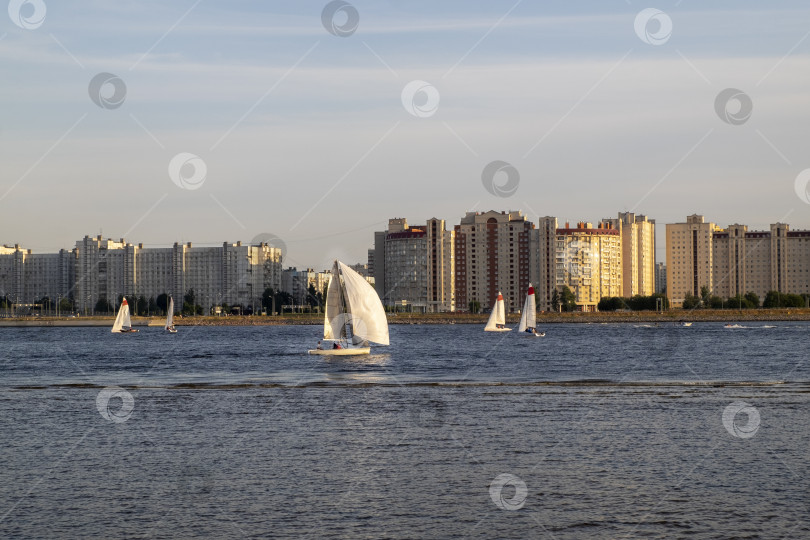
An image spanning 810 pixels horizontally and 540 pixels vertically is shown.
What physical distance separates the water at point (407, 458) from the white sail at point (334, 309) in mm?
14809

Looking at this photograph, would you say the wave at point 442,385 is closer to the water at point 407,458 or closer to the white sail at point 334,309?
the water at point 407,458

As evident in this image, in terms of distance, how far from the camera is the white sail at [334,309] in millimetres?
62844

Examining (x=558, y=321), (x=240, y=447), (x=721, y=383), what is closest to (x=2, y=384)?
(x=240, y=447)

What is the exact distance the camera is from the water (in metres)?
18.5

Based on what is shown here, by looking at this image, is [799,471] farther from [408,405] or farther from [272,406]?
[272,406]

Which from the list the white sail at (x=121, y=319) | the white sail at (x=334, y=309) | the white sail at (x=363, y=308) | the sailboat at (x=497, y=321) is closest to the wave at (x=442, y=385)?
the white sail at (x=363, y=308)

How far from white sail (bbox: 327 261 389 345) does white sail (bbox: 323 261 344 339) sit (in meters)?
0.69

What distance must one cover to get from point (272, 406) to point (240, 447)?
33.5 ft

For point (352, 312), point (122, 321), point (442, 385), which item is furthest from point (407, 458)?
point (122, 321)

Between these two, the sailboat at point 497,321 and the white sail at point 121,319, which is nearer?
the sailboat at point 497,321

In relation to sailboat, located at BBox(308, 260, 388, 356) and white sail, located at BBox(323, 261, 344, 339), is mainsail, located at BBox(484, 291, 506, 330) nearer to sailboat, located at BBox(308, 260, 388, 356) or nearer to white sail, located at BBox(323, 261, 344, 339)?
sailboat, located at BBox(308, 260, 388, 356)

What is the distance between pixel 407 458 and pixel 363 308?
3815cm

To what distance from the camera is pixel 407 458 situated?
987 inches

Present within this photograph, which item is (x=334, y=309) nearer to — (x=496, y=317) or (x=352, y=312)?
(x=352, y=312)
